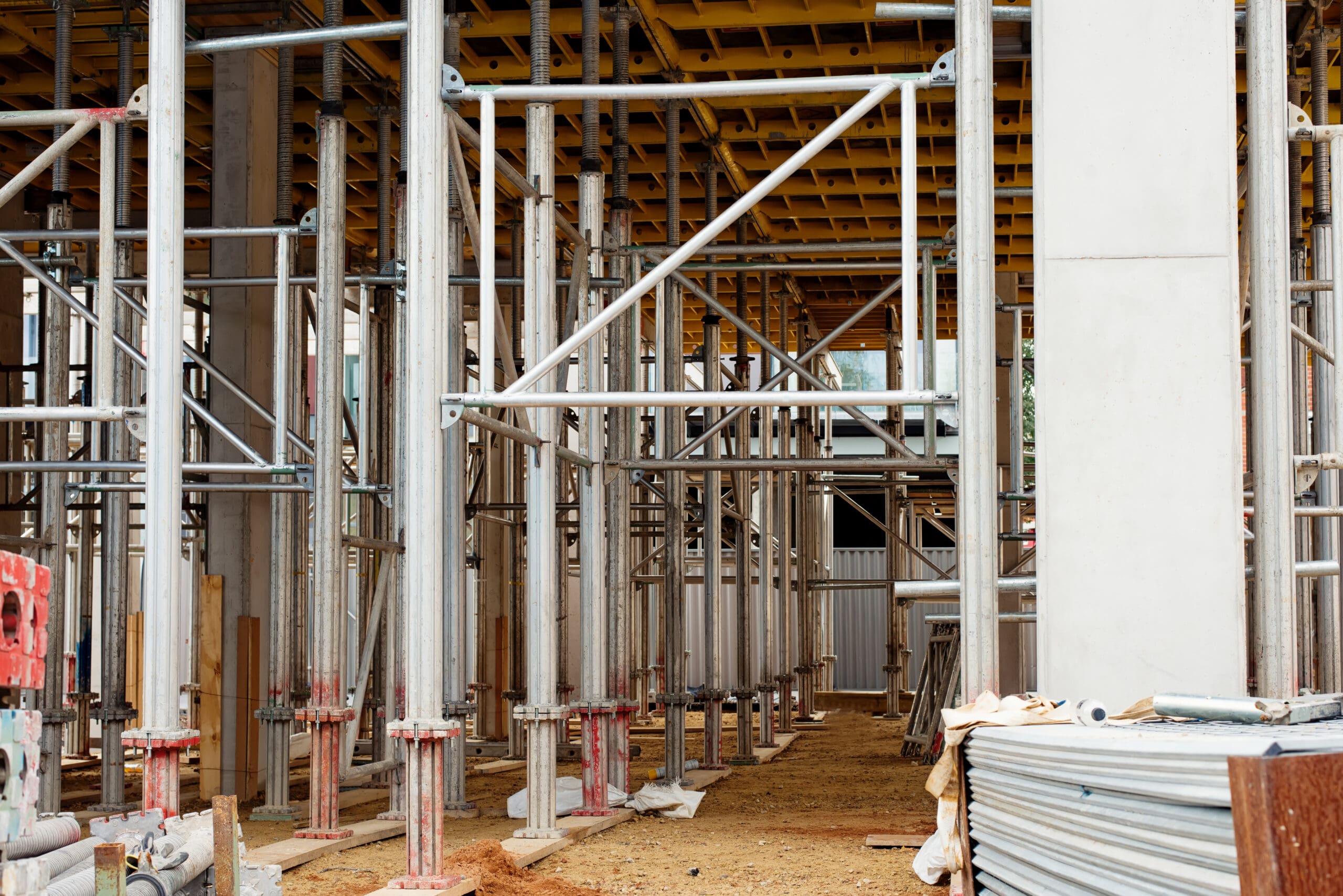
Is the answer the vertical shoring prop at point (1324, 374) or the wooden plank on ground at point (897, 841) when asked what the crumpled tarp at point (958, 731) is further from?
the vertical shoring prop at point (1324, 374)

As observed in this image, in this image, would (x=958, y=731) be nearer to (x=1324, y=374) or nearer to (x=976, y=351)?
(x=976, y=351)

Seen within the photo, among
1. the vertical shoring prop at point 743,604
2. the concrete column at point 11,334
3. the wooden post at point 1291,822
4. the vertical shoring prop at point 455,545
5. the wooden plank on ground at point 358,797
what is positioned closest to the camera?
the wooden post at point 1291,822

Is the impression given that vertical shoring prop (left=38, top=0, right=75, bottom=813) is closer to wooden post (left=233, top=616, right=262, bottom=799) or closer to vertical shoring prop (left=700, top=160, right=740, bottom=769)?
wooden post (left=233, top=616, right=262, bottom=799)

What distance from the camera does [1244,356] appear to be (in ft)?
52.8

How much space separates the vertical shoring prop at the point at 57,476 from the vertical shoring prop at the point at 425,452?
573cm

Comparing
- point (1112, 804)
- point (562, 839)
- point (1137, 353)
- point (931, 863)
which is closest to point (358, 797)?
point (562, 839)

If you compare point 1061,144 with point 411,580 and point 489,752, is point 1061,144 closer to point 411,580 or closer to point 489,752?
point 411,580

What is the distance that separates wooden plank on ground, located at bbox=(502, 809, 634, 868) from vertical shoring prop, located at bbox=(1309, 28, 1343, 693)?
5.86 metres

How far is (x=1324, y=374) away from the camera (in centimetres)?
1202

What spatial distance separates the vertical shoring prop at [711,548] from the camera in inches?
643

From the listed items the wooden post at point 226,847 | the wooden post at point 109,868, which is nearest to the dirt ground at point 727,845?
the wooden post at point 226,847

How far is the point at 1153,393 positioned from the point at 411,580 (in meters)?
3.88

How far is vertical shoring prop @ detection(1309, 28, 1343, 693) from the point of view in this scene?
11820 millimetres

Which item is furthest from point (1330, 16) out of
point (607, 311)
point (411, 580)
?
point (411, 580)
